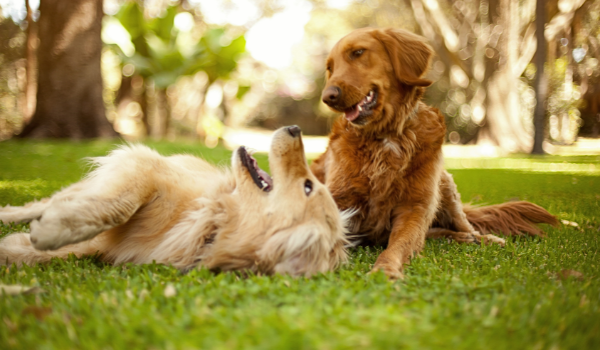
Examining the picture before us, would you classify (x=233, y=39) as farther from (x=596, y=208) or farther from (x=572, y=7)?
(x=596, y=208)

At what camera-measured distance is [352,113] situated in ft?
11.5

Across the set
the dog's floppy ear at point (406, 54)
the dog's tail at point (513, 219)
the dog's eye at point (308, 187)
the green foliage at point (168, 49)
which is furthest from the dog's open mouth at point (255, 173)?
the green foliage at point (168, 49)

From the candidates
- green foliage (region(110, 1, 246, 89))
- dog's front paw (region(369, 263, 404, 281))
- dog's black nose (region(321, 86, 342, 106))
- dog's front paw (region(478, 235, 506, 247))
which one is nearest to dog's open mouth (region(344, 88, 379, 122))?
dog's black nose (region(321, 86, 342, 106))

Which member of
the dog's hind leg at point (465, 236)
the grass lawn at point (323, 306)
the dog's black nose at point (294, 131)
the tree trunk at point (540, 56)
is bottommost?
the dog's hind leg at point (465, 236)

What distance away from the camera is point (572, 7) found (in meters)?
14.1

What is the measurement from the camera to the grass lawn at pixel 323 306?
146 centimetres

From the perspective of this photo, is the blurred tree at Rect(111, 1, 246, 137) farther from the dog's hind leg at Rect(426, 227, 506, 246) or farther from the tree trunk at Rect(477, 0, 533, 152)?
the dog's hind leg at Rect(426, 227, 506, 246)

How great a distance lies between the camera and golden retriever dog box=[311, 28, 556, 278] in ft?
11.1

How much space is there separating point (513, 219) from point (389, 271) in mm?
2094

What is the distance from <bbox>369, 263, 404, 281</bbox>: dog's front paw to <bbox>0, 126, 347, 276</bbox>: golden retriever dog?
248 mm

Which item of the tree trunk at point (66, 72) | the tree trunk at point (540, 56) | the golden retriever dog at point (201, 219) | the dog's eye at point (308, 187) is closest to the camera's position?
the golden retriever dog at point (201, 219)

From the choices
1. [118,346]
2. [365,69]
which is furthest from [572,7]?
[118,346]

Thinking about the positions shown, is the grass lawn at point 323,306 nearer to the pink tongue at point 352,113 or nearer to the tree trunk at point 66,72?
the pink tongue at point 352,113

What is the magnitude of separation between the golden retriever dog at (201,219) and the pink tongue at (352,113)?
888 mm
